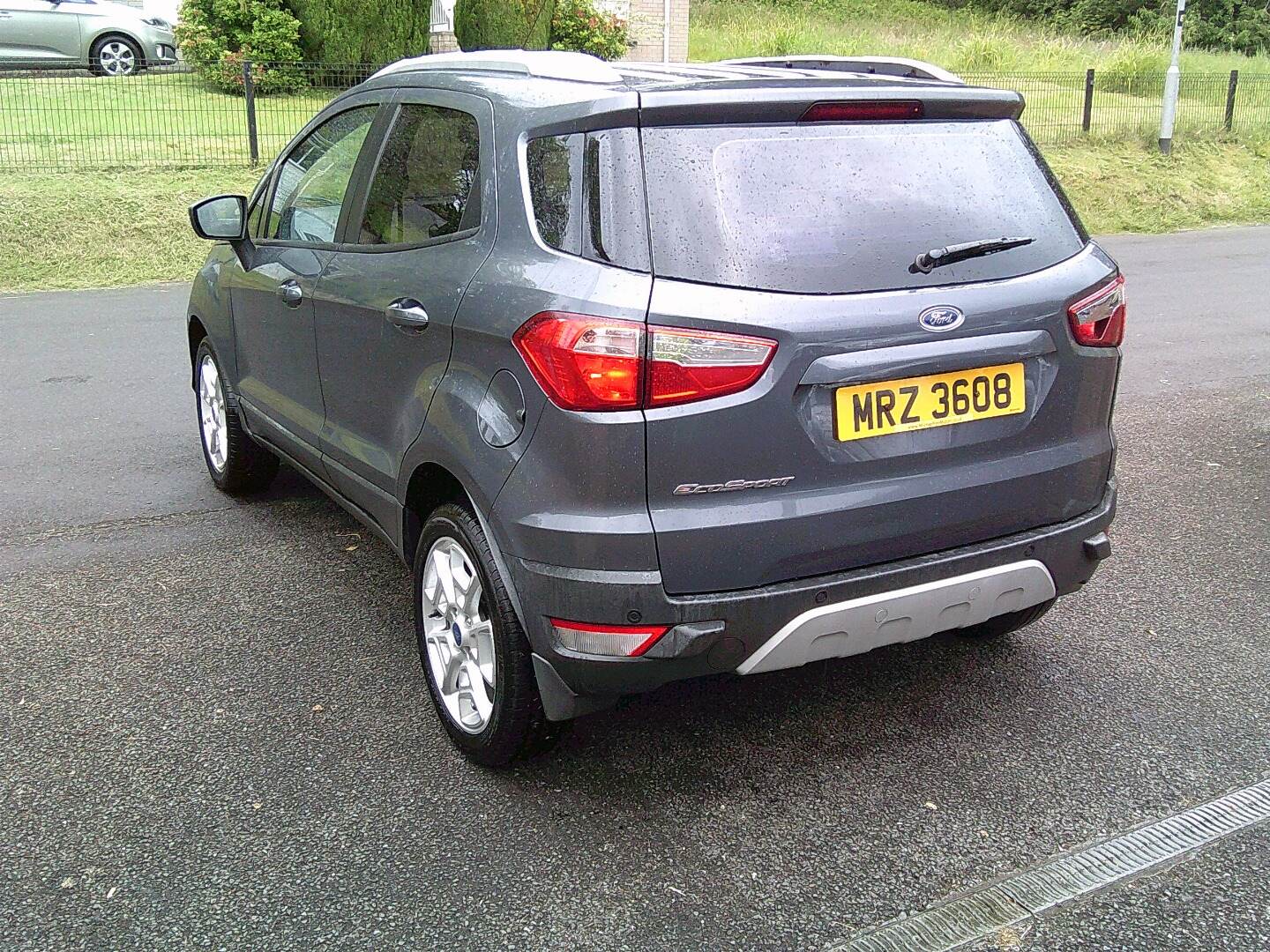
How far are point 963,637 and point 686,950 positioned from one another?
1.82 m

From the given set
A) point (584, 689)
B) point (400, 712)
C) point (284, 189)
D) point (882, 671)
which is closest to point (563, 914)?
point (584, 689)

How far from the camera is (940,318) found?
284cm

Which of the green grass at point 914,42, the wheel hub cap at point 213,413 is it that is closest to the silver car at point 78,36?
the green grass at point 914,42

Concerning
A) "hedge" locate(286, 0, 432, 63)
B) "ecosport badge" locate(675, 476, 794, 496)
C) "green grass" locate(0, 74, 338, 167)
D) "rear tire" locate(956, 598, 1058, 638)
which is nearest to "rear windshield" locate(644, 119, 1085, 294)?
"ecosport badge" locate(675, 476, 794, 496)

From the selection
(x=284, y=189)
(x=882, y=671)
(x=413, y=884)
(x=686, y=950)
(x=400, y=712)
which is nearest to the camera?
(x=686, y=950)

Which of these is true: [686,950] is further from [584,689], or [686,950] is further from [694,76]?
[694,76]

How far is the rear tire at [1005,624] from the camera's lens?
→ 3.78 metres

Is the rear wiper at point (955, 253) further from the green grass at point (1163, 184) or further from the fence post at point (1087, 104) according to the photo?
the fence post at point (1087, 104)

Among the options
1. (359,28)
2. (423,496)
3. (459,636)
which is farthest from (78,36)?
(459,636)

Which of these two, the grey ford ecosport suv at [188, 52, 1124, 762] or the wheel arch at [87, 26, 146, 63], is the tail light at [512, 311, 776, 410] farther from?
the wheel arch at [87, 26, 146, 63]

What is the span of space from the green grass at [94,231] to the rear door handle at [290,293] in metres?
7.88

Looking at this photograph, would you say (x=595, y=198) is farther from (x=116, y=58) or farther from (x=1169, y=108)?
(x=1169, y=108)

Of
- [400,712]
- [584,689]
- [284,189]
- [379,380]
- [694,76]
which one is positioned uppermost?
[694,76]

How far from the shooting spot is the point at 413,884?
273 cm
